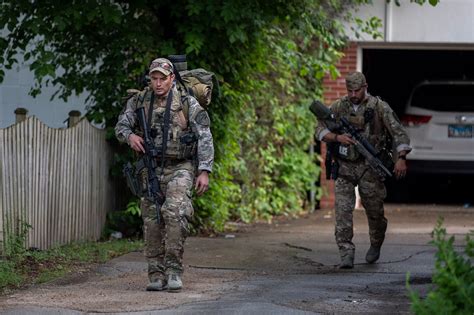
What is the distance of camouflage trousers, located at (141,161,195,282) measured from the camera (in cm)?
888

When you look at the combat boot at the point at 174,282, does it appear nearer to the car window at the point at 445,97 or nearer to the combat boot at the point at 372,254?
the combat boot at the point at 372,254

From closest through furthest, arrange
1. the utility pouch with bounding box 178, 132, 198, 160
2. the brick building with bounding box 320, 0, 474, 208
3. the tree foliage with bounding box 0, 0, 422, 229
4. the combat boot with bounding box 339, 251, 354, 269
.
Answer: the utility pouch with bounding box 178, 132, 198, 160 < the combat boot with bounding box 339, 251, 354, 269 < the tree foliage with bounding box 0, 0, 422, 229 < the brick building with bounding box 320, 0, 474, 208

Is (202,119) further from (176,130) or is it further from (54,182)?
(54,182)

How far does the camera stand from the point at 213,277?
32.9ft

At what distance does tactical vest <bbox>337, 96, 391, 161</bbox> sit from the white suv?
6.35m

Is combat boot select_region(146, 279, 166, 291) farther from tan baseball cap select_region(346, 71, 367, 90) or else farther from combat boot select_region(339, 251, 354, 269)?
tan baseball cap select_region(346, 71, 367, 90)

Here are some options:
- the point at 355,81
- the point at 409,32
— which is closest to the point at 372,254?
the point at 355,81

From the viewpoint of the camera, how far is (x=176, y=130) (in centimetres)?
905

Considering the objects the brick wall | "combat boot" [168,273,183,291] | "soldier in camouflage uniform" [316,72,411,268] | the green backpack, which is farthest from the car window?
"combat boot" [168,273,183,291]

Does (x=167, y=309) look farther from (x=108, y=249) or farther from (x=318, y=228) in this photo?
(x=318, y=228)

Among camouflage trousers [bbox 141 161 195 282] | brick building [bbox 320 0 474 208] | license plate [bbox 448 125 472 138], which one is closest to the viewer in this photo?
camouflage trousers [bbox 141 161 195 282]

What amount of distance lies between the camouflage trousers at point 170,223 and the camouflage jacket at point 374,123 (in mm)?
2145

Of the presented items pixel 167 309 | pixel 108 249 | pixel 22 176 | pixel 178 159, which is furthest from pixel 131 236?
pixel 167 309

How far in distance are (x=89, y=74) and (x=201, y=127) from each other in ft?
13.3
